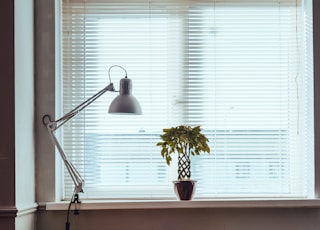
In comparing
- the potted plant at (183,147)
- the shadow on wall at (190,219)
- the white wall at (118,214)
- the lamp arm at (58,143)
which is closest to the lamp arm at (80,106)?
the lamp arm at (58,143)

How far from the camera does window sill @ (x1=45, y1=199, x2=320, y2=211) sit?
224 cm

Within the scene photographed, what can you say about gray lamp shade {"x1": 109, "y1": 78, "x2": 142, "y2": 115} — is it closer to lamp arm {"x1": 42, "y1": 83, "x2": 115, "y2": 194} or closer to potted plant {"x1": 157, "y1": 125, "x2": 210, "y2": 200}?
lamp arm {"x1": 42, "y1": 83, "x2": 115, "y2": 194}

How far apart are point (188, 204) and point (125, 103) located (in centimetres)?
55

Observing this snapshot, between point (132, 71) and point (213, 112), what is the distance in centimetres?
46

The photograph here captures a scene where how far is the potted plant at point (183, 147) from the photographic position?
224 cm

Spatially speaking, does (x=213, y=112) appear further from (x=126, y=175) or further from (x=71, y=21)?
(x=71, y=21)

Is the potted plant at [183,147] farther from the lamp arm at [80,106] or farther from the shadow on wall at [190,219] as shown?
the lamp arm at [80,106]

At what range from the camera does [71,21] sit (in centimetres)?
246

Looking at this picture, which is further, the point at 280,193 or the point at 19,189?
the point at 280,193

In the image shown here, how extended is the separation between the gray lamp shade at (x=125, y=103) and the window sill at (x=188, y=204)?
43 centimetres

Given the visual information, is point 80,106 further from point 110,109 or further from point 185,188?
point 185,188

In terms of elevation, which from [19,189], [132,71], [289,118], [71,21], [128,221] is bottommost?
[128,221]

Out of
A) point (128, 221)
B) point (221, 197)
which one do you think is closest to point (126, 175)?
point (128, 221)

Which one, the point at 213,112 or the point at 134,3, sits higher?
the point at 134,3
